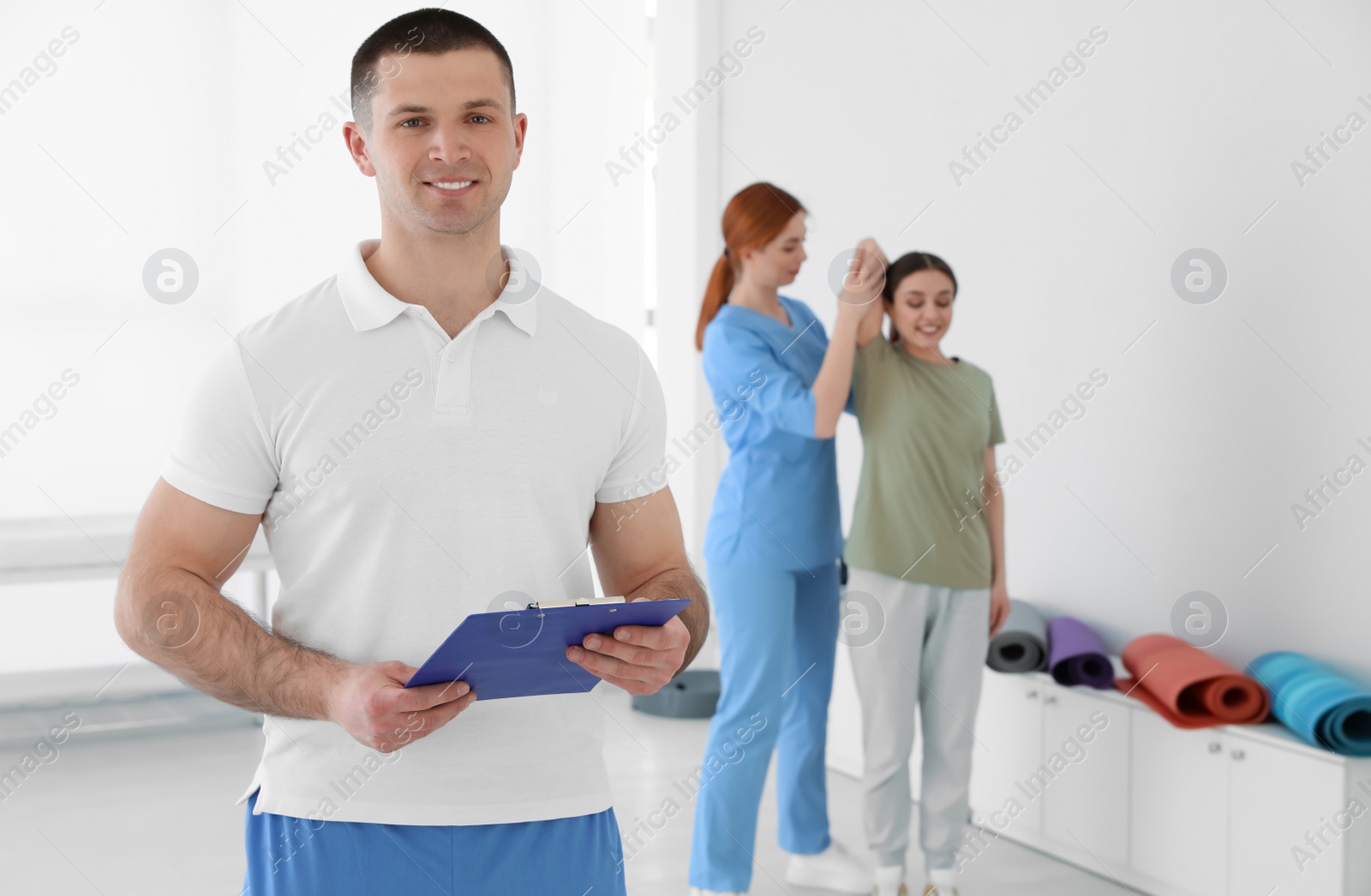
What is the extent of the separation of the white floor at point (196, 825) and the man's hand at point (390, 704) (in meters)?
1.82

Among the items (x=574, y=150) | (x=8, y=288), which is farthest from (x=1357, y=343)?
(x=8, y=288)

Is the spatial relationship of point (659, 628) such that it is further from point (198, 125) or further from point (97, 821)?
point (198, 125)

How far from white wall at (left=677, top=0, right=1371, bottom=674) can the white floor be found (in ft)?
2.70

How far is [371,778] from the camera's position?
3.89ft

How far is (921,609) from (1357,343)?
42.5 inches

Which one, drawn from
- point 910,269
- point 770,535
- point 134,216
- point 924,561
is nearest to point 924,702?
point 924,561

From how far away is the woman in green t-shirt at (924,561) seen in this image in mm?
2764

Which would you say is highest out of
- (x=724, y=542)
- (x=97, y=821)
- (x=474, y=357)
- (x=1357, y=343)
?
(x=1357, y=343)

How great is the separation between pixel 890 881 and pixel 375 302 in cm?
213

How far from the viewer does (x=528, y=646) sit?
3.47 ft

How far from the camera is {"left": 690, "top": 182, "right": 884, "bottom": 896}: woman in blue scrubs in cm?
272

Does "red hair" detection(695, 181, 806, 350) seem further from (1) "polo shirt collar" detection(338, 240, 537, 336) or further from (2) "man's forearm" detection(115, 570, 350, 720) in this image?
(2) "man's forearm" detection(115, 570, 350, 720)

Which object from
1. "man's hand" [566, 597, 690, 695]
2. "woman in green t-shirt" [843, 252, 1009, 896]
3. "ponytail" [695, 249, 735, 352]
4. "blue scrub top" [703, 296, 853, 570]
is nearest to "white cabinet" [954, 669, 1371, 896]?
"woman in green t-shirt" [843, 252, 1009, 896]

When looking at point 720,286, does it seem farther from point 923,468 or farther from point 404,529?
point 404,529
